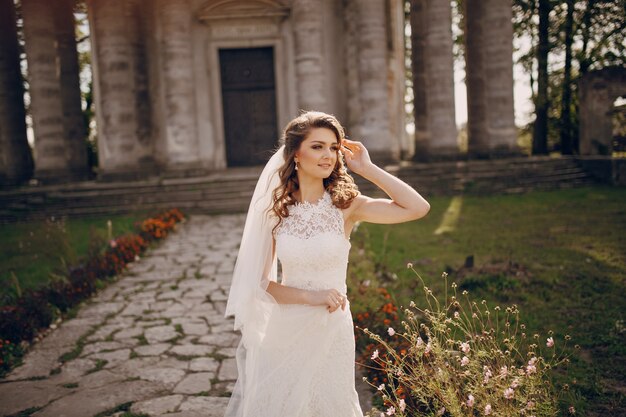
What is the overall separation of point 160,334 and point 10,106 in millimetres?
16286

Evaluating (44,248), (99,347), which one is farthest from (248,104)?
(99,347)

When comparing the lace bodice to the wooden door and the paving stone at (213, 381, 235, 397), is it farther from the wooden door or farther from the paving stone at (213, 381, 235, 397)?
the wooden door

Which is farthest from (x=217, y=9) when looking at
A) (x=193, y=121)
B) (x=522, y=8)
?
(x=522, y=8)

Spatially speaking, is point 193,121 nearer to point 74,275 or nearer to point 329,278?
point 74,275

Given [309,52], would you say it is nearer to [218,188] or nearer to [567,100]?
[218,188]

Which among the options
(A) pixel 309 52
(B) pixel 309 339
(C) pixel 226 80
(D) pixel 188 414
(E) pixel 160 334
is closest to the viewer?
(B) pixel 309 339

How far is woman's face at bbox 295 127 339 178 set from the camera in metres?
3.04

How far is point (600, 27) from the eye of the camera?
70.8 ft

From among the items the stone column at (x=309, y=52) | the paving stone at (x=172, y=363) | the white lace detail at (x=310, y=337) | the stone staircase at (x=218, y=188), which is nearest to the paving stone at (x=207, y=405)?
the paving stone at (x=172, y=363)

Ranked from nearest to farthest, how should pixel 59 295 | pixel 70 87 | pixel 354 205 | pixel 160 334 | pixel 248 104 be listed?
1. pixel 354 205
2. pixel 160 334
3. pixel 59 295
4. pixel 248 104
5. pixel 70 87

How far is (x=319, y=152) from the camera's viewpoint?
304 centimetres

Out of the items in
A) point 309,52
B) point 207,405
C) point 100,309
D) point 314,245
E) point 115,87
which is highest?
point 309,52

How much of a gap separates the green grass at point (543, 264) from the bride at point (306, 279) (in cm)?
201

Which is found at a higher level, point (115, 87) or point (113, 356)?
point (115, 87)
